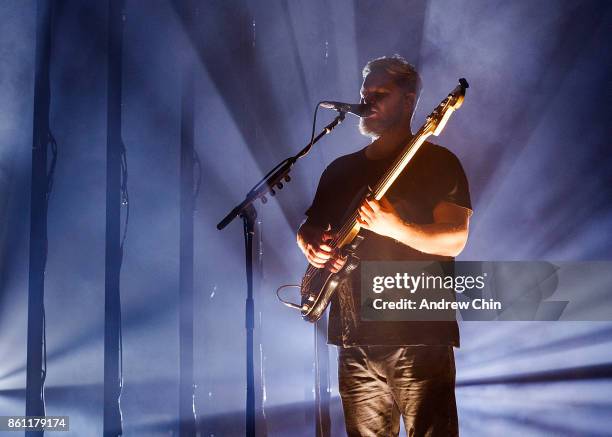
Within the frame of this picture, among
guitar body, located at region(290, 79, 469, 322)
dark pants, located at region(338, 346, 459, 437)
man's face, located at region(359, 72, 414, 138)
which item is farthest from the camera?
man's face, located at region(359, 72, 414, 138)

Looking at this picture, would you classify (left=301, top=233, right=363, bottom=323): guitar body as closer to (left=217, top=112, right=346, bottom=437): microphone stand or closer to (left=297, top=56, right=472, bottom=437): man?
(left=297, top=56, right=472, bottom=437): man

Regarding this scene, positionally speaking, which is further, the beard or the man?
the beard

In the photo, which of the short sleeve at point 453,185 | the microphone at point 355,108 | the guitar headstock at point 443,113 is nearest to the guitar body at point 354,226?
the guitar headstock at point 443,113

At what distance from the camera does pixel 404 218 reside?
186 centimetres

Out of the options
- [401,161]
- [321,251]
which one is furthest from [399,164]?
[321,251]

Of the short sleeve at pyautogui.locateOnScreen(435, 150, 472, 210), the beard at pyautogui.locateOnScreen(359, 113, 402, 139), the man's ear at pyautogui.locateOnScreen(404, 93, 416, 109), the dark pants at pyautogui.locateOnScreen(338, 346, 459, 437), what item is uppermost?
the man's ear at pyautogui.locateOnScreen(404, 93, 416, 109)

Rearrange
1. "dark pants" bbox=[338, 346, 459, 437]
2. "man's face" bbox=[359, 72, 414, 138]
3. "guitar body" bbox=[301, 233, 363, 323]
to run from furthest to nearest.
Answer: "man's face" bbox=[359, 72, 414, 138], "guitar body" bbox=[301, 233, 363, 323], "dark pants" bbox=[338, 346, 459, 437]

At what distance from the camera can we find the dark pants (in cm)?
175

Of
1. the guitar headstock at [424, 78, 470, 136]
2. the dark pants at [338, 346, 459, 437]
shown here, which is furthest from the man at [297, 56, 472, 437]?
the guitar headstock at [424, 78, 470, 136]

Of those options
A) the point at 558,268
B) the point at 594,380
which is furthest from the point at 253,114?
the point at 594,380

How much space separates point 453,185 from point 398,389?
0.66m

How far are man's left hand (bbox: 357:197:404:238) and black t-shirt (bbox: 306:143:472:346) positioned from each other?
0.21ft

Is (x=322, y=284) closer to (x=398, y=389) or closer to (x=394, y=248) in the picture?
(x=394, y=248)

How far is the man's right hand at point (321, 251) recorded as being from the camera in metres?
1.97
